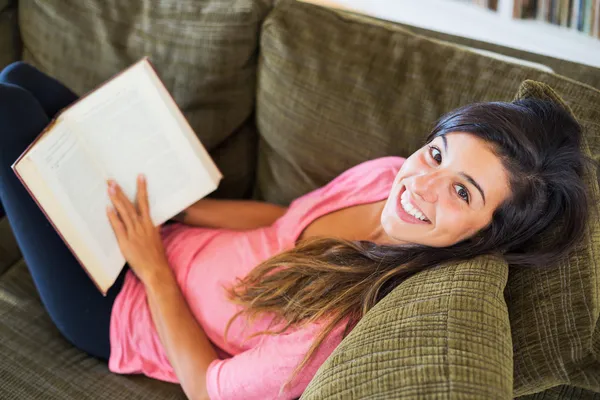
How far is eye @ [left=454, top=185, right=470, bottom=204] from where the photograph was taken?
0.87 metres

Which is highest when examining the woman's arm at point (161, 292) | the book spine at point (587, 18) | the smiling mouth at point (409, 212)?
the book spine at point (587, 18)

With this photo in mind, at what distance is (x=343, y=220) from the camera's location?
112 centimetres

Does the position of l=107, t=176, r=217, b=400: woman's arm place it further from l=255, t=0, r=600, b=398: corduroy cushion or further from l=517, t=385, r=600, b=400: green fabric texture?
l=517, t=385, r=600, b=400: green fabric texture

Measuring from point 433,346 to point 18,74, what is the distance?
102 cm

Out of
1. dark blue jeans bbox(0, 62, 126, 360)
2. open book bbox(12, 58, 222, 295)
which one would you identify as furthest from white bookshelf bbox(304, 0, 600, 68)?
dark blue jeans bbox(0, 62, 126, 360)

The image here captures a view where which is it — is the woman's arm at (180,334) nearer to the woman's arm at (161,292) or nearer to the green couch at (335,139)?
the woman's arm at (161,292)

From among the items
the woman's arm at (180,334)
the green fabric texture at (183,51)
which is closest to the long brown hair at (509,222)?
the woman's arm at (180,334)

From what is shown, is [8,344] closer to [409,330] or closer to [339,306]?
[339,306]

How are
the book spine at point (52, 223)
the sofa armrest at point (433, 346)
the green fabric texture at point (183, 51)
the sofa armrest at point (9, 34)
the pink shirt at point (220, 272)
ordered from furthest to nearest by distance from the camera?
1. the sofa armrest at point (9, 34)
2. the green fabric texture at point (183, 51)
3. the pink shirt at point (220, 272)
4. the book spine at point (52, 223)
5. the sofa armrest at point (433, 346)

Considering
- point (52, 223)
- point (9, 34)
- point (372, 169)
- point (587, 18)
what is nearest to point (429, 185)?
point (372, 169)

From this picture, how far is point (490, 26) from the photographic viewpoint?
67.1 inches

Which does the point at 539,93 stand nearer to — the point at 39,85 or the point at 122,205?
the point at 122,205

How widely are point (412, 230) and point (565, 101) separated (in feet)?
1.34

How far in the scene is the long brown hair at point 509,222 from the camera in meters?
0.86
